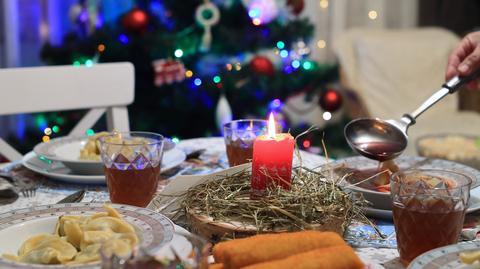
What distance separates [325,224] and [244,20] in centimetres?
249

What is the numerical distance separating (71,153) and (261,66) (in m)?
1.83

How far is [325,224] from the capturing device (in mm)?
918

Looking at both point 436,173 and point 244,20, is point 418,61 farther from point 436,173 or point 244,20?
point 436,173

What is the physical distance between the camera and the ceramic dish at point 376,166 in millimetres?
1092

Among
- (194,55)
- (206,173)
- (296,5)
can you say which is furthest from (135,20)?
(206,173)

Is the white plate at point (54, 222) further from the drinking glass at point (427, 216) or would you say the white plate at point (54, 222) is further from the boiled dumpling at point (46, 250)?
the drinking glass at point (427, 216)

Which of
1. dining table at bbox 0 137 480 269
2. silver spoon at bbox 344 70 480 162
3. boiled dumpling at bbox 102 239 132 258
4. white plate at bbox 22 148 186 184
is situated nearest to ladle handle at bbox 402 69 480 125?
silver spoon at bbox 344 70 480 162

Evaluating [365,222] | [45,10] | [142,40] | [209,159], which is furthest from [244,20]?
[365,222]

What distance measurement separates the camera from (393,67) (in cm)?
383

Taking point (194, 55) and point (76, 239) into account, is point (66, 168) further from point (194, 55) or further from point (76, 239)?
point (194, 55)

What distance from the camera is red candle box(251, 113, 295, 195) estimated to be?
0.98 m

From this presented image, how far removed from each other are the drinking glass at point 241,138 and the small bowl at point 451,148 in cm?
99

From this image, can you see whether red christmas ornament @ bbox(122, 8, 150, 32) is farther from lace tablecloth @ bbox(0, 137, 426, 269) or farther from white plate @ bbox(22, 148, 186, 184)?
white plate @ bbox(22, 148, 186, 184)

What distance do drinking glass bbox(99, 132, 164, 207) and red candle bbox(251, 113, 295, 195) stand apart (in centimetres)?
24
